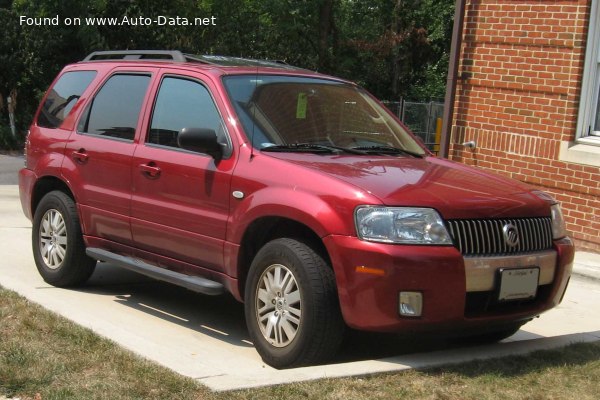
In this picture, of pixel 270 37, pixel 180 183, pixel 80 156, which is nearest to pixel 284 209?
pixel 180 183

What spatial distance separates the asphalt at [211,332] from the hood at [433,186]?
96 cm

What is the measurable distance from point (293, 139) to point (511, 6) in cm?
571

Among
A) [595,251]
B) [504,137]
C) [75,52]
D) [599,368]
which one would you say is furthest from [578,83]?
[75,52]

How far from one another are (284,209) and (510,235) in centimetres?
136

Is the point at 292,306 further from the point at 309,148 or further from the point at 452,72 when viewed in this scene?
the point at 452,72

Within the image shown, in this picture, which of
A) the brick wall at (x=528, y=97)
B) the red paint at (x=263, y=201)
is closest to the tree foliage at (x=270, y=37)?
the brick wall at (x=528, y=97)

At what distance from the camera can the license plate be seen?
5195mm

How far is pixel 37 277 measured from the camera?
7.57 meters

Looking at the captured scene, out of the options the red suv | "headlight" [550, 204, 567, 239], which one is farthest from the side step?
"headlight" [550, 204, 567, 239]

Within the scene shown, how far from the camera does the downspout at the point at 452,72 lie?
11.1 metres

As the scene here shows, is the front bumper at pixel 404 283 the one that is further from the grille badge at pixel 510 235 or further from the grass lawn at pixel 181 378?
the grass lawn at pixel 181 378

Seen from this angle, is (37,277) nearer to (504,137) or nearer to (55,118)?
(55,118)

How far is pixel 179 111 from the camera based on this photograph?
6.39 metres

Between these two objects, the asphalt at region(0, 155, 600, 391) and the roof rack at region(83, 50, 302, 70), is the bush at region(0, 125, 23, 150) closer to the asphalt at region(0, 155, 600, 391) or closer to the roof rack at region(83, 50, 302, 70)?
the asphalt at region(0, 155, 600, 391)
